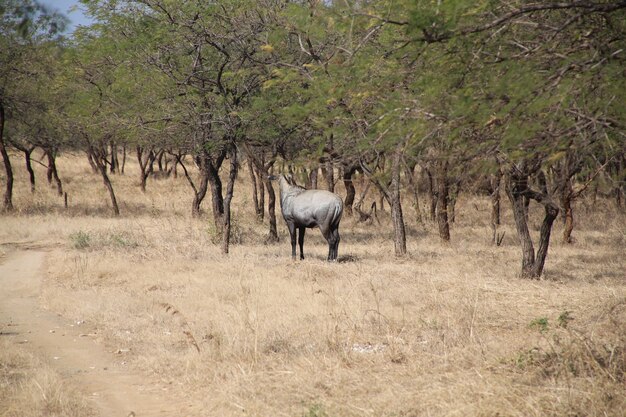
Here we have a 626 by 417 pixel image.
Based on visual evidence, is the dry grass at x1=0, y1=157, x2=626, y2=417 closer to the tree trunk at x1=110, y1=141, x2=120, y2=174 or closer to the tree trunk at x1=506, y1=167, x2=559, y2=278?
the tree trunk at x1=506, y1=167, x2=559, y2=278

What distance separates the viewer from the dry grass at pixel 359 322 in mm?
5676

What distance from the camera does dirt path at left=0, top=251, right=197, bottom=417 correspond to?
6.23 meters

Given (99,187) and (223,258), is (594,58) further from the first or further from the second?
(99,187)

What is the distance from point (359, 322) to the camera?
859 centimetres

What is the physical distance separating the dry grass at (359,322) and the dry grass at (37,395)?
3.51ft

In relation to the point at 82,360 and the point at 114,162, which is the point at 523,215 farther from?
the point at 114,162

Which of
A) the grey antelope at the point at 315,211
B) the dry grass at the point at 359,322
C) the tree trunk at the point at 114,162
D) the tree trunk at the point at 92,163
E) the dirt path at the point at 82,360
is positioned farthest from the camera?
the tree trunk at the point at 114,162

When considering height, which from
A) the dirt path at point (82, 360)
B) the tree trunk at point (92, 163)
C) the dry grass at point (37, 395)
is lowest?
the dirt path at point (82, 360)

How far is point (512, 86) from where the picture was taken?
5.16 meters

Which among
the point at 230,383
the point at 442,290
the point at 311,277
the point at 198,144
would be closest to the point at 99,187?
the point at 198,144

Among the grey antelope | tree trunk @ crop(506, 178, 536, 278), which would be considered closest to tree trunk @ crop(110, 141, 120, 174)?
the grey antelope

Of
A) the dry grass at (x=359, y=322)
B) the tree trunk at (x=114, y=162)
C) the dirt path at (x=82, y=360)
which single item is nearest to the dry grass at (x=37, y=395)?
the dirt path at (x=82, y=360)

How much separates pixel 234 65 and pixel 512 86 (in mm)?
11711

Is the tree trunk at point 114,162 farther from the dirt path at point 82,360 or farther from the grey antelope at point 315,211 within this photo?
the dirt path at point 82,360
